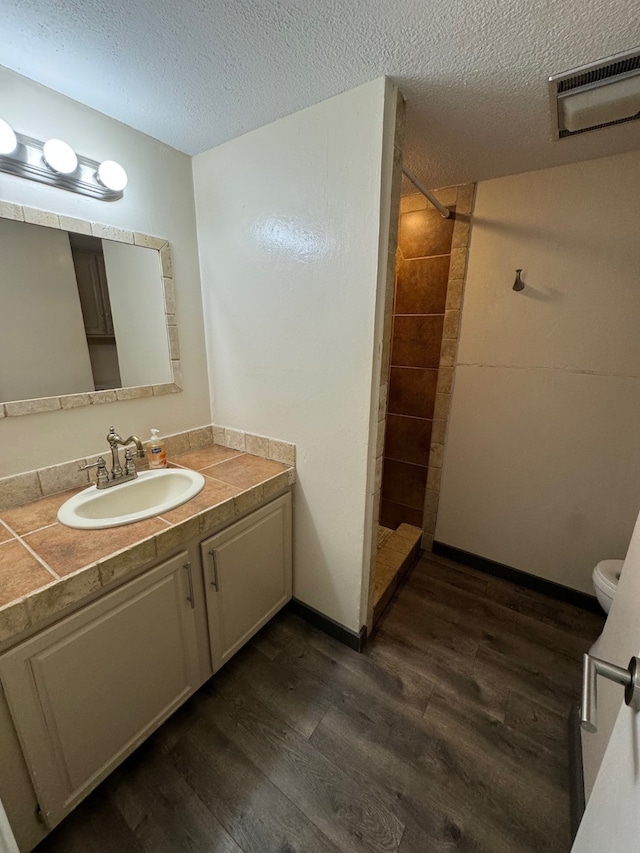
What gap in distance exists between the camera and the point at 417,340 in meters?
2.21

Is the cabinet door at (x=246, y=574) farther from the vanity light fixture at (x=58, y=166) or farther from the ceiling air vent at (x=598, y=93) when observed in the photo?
the ceiling air vent at (x=598, y=93)

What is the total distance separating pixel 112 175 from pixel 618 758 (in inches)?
85.8

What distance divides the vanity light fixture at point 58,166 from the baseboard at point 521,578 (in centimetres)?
260

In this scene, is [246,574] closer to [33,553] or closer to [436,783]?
[33,553]

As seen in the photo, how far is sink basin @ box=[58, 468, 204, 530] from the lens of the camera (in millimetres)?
1134

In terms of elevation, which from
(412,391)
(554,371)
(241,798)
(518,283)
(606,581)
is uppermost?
(518,283)

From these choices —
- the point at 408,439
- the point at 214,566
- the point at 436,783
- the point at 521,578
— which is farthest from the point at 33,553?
the point at 521,578

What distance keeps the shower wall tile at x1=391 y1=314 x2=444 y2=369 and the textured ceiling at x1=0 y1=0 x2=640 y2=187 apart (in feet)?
3.04

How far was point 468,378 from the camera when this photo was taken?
1997mm

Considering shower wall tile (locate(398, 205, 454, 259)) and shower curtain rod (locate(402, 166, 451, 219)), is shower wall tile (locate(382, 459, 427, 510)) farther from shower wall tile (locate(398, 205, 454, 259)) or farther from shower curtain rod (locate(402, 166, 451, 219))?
shower curtain rod (locate(402, 166, 451, 219))

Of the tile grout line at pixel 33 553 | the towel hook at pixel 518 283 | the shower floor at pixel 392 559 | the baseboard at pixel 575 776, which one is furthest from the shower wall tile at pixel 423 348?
the tile grout line at pixel 33 553

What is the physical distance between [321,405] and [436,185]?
1.46m

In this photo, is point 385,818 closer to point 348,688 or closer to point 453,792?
point 453,792

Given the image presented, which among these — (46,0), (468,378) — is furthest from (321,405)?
(46,0)
